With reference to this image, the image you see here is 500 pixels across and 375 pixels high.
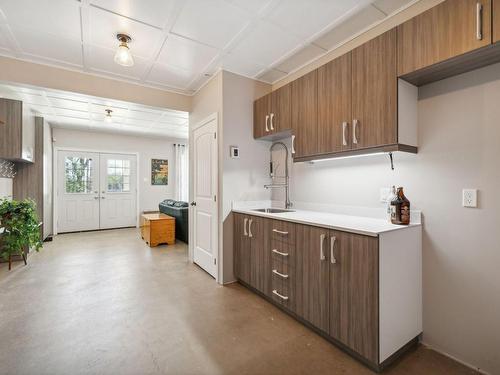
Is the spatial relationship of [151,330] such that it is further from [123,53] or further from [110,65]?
[110,65]

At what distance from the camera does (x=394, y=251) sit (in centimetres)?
170

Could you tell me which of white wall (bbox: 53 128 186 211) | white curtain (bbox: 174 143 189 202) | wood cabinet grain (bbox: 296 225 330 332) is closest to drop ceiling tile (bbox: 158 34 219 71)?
wood cabinet grain (bbox: 296 225 330 332)

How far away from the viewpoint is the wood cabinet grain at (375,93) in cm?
180

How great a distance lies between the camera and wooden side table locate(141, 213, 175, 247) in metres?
4.84

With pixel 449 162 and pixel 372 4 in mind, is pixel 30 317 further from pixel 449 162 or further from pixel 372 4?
pixel 372 4

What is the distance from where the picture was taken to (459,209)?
175 cm

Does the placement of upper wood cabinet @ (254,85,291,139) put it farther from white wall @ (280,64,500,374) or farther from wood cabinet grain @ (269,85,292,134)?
white wall @ (280,64,500,374)

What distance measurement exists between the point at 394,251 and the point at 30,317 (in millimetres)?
3170

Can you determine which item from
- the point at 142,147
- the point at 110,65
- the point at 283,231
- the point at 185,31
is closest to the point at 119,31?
the point at 185,31

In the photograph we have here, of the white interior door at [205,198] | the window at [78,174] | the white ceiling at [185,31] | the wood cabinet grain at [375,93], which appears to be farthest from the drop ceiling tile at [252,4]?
the window at [78,174]

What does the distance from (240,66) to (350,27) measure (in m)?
1.27

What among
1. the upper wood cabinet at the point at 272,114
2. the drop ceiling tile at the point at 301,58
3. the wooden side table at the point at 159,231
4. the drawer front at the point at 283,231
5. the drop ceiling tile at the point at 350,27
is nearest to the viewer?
the drop ceiling tile at the point at 350,27

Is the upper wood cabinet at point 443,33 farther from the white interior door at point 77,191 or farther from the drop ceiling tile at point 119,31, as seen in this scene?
the white interior door at point 77,191

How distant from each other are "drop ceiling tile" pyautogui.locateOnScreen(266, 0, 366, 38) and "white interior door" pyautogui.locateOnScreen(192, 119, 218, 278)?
139cm
